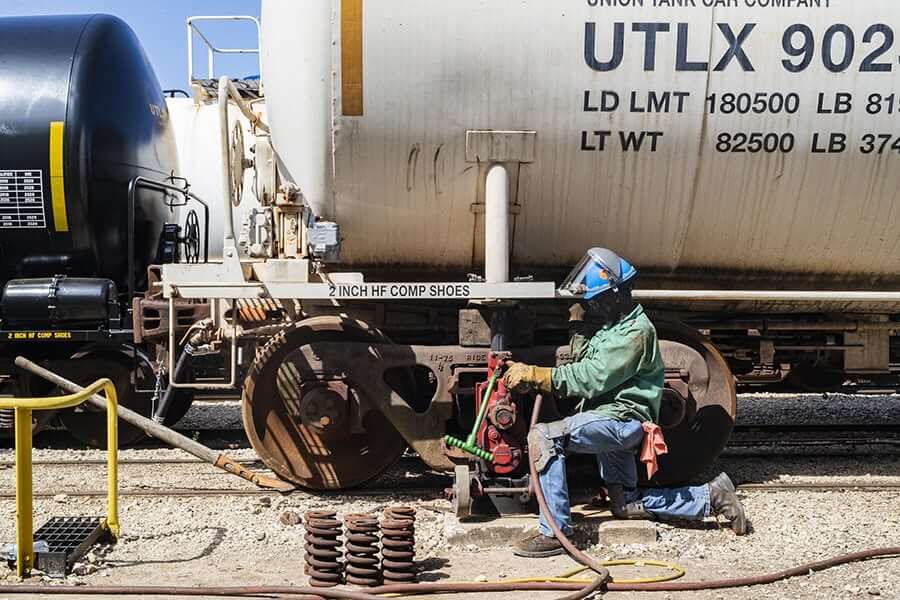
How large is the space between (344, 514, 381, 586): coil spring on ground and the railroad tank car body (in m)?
4.41

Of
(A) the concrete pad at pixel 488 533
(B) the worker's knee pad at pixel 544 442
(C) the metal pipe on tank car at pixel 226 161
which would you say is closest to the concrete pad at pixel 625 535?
(A) the concrete pad at pixel 488 533

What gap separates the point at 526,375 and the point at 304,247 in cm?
188

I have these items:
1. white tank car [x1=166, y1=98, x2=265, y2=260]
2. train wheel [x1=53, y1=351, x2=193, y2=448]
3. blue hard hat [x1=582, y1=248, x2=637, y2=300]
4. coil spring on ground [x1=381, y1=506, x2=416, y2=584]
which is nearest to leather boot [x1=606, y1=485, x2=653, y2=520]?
blue hard hat [x1=582, y1=248, x2=637, y2=300]

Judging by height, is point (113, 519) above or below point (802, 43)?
below

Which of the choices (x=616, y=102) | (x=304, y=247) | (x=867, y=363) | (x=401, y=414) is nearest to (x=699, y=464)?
(x=867, y=363)

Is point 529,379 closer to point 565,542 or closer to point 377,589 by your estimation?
point 565,542

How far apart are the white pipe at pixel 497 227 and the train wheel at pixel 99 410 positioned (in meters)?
3.80

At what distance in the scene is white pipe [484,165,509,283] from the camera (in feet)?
16.4

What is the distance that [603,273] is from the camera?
4766 mm

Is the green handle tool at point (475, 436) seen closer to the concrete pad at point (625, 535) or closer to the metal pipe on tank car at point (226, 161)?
the concrete pad at point (625, 535)

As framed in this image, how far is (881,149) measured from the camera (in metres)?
5.09

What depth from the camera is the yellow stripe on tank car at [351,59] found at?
4773mm

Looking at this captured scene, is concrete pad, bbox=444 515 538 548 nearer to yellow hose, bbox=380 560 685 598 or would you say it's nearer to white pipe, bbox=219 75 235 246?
yellow hose, bbox=380 560 685 598

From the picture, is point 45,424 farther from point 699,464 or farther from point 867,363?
point 867,363
